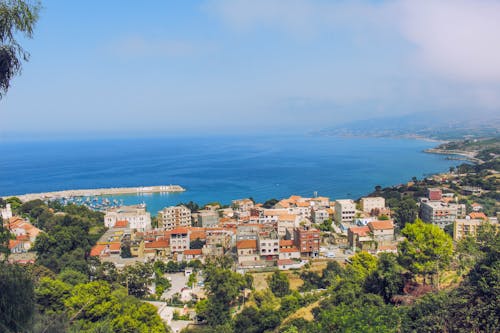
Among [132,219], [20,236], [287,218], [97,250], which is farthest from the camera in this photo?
[132,219]

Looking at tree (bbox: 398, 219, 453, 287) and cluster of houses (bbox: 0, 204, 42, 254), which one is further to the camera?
cluster of houses (bbox: 0, 204, 42, 254)

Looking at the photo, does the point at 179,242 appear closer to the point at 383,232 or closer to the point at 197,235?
the point at 197,235

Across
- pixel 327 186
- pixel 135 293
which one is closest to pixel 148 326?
pixel 135 293

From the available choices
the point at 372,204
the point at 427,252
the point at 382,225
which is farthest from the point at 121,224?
the point at 427,252

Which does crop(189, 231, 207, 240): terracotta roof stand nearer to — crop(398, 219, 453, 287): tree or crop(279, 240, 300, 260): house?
crop(279, 240, 300, 260): house

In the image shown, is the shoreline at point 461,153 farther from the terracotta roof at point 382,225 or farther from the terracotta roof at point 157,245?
the terracotta roof at point 157,245

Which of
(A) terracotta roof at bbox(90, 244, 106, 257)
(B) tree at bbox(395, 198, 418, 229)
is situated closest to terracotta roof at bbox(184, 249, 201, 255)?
(A) terracotta roof at bbox(90, 244, 106, 257)
